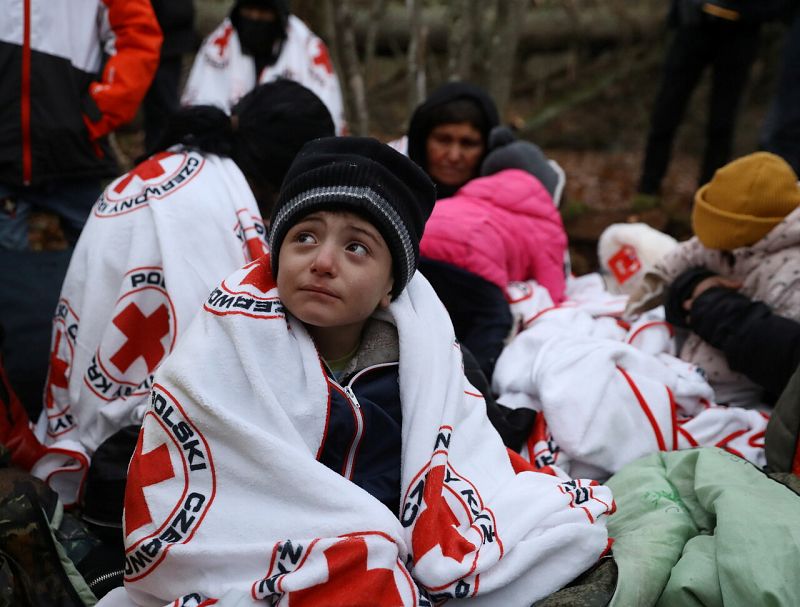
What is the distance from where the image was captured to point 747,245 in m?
2.70

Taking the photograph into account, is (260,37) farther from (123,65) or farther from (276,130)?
(276,130)

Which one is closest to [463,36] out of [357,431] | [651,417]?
[651,417]

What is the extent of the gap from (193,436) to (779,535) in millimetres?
1295

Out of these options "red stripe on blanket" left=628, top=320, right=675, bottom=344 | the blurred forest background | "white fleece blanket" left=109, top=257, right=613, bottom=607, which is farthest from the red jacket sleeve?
the blurred forest background

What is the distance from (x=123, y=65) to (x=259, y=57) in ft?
5.21

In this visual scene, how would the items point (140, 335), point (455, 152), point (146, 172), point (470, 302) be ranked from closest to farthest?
point (140, 335) < point (146, 172) < point (470, 302) < point (455, 152)

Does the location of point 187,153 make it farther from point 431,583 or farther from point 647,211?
point 647,211

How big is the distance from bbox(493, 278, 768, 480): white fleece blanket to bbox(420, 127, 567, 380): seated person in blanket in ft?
0.50

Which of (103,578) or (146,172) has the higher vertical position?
(146,172)

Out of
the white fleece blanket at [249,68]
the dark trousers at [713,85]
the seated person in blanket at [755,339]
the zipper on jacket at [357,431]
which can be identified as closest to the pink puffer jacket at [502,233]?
the seated person in blanket at [755,339]

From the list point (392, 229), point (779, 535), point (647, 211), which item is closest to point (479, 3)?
point (647, 211)

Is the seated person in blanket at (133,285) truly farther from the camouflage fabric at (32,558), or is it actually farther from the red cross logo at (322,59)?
the red cross logo at (322,59)

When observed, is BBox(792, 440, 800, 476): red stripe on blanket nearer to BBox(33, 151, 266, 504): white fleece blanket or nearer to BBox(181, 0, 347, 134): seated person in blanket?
BBox(33, 151, 266, 504): white fleece blanket

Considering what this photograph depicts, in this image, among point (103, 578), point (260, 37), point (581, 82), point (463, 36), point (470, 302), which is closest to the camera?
point (103, 578)
